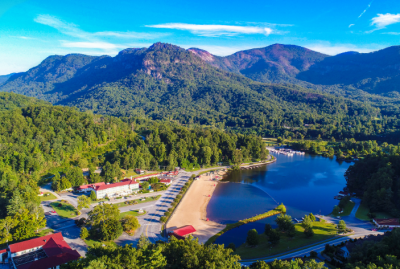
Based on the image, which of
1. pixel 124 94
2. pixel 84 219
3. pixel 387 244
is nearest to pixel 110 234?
pixel 84 219

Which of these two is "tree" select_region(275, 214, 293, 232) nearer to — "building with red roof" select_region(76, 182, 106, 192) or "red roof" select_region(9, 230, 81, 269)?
"red roof" select_region(9, 230, 81, 269)

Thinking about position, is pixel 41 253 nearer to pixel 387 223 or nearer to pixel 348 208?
pixel 387 223

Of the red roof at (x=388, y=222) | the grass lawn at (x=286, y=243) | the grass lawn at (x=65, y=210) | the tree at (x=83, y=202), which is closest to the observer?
the grass lawn at (x=286, y=243)

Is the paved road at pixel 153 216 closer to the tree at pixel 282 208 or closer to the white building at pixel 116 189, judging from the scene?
the white building at pixel 116 189

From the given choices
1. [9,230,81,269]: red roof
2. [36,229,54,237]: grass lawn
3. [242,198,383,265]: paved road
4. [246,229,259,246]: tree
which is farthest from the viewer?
[36,229,54,237]: grass lawn

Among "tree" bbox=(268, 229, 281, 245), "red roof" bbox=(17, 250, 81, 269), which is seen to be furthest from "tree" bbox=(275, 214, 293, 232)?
"red roof" bbox=(17, 250, 81, 269)

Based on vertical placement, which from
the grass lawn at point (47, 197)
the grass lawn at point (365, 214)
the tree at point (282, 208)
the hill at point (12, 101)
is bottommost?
the grass lawn at point (47, 197)

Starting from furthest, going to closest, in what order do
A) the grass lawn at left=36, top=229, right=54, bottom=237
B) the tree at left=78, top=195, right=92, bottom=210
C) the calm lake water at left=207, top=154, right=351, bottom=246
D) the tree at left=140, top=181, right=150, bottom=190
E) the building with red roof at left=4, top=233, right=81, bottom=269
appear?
the tree at left=140, top=181, right=150, bottom=190 < the calm lake water at left=207, top=154, right=351, bottom=246 < the tree at left=78, top=195, right=92, bottom=210 < the grass lawn at left=36, top=229, right=54, bottom=237 < the building with red roof at left=4, top=233, right=81, bottom=269

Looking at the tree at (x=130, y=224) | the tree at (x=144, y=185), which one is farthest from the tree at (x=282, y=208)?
the tree at (x=144, y=185)
